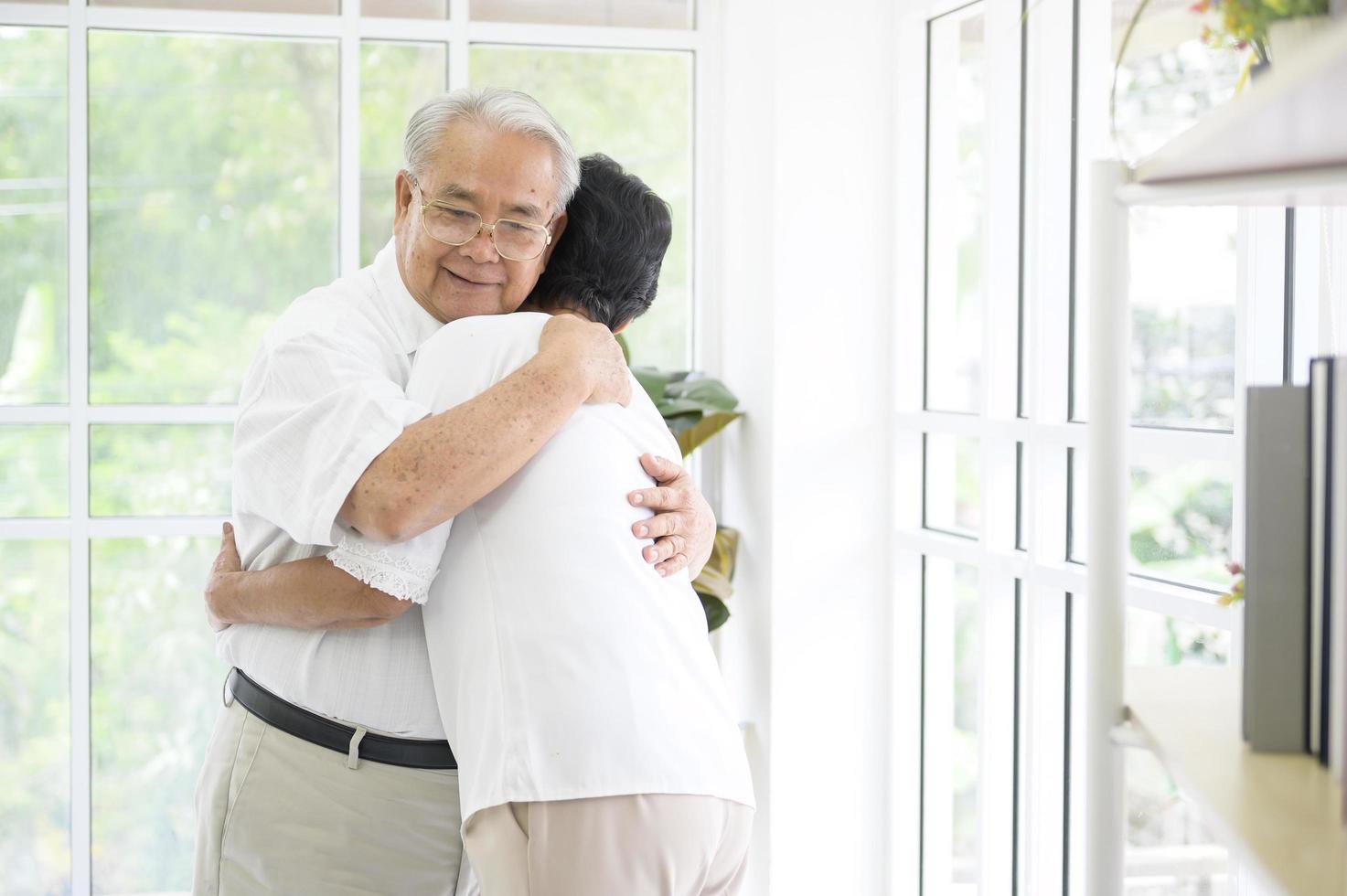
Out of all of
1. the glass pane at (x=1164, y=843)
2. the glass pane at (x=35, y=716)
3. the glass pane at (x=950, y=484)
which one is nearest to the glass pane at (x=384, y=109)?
the glass pane at (x=35, y=716)

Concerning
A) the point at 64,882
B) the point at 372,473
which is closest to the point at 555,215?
the point at 372,473

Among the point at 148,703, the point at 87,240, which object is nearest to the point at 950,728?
the point at 148,703

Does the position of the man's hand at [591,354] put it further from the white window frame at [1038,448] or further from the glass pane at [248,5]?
the glass pane at [248,5]

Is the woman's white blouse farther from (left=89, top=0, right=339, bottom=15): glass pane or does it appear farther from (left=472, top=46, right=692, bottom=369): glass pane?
(left=89, top=0, right=339, bottom=15): glass pane

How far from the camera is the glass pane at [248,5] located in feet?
8.41

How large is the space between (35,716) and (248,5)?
1.82 meters

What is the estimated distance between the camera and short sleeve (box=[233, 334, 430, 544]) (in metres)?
Result: 1.15

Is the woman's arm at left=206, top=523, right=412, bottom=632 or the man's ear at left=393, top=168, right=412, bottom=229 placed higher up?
the man's ear at left=393, top=168, right=412, bottom=229

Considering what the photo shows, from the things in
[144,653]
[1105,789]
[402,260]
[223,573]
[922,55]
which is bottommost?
[144,653]

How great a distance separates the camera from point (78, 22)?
8.33ft

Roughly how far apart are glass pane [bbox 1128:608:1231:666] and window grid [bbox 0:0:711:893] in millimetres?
1944

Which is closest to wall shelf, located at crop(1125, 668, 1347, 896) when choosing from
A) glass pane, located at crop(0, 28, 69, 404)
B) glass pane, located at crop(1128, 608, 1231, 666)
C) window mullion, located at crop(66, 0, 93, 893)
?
glass pane, located at crop(1128, 608, 1231, 666)

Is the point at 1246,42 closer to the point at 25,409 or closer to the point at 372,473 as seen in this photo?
the point at 372,473

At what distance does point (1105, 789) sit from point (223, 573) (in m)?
1.09
